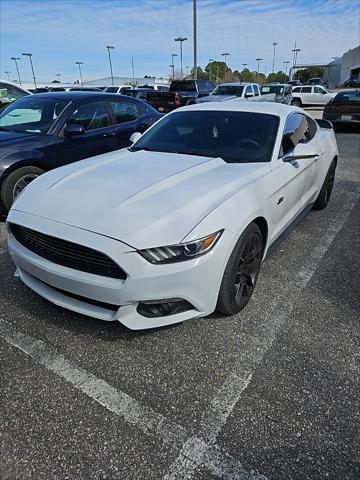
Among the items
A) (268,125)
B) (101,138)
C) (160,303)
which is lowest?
(160,303)

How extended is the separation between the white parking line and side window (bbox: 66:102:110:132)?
151 inches

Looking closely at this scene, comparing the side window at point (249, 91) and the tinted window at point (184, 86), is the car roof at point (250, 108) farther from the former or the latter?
the tinted window at point (184, 86)

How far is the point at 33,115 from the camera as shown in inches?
209

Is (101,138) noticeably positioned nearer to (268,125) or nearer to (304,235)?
(268,125)

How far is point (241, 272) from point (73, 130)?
3470 mm

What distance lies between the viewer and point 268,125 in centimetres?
344

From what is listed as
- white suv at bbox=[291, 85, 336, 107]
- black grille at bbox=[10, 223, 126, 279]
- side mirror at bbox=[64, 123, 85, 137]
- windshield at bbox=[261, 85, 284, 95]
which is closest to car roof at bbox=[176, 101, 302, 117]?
side mirror at bbox=[64, 123, 85, 137]

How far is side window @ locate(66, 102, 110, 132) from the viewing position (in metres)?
5.23

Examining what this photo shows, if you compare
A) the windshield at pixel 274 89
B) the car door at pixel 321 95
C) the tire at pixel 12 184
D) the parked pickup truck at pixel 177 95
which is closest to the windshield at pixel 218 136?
the tire at pixel 12 184

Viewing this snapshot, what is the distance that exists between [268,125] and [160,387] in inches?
102

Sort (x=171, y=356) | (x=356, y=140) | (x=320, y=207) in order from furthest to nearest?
(x=356, y=140) → (x=320, y=207) → (x=171, y=356)

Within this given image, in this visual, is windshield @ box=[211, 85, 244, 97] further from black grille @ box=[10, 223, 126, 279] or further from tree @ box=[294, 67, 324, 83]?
tree @ box=[294, 67, 324, 83]

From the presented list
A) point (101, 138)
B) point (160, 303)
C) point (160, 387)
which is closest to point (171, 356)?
point (160, 387)

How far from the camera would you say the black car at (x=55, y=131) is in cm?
456
